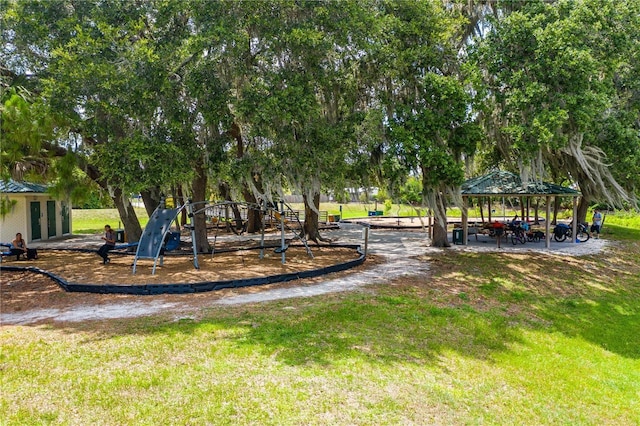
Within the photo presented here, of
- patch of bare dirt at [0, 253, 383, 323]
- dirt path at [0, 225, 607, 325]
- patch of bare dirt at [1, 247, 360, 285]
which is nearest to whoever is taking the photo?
dirt path at [0, 225, 607, 325]

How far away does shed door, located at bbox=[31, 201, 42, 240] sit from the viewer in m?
17.8

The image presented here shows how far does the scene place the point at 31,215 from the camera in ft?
58.0

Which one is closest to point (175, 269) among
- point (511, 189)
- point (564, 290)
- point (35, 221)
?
point (564, 290)

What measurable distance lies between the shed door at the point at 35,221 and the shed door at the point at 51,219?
0.82 metres

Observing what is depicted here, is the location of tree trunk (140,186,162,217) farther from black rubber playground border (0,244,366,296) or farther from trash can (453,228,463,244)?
trash can (453,228,463,244)

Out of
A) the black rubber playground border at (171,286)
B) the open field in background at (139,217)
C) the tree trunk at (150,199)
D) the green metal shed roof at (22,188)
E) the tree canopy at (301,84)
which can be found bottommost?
the black rubber playground border at (171,286)

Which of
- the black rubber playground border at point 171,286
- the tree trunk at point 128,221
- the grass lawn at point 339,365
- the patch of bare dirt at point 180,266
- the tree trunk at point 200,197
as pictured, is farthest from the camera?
the tree trunk at point 128,221

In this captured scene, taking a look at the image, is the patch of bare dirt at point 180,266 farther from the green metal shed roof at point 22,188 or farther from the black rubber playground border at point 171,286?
the green metal shed roof at point 22,188

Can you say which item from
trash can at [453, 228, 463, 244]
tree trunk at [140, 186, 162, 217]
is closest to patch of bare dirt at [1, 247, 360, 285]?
tree trunk at [140, 186, 162, 217]

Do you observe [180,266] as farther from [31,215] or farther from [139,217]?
[139,217]

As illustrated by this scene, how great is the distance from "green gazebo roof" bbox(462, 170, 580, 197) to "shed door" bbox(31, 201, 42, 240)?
16460 mm

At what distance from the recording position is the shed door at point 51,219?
752 inches

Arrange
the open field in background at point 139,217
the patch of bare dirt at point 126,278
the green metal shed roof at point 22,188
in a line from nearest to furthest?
the patch of bare dirt at point 126,278 < the green metal shed roof at point 22,188 < the open field in background at point 139,217

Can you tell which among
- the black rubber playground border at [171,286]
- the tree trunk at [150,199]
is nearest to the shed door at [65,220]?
the tree trunk at [150,199]
